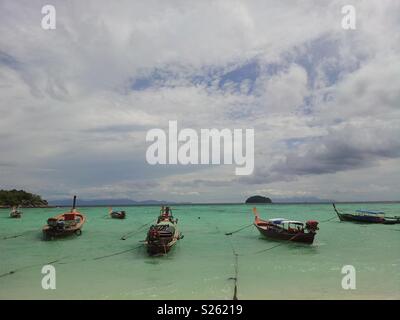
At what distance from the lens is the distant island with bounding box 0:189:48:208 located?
422 ft

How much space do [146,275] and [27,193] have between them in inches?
5640

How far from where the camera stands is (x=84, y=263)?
21406 millimetres

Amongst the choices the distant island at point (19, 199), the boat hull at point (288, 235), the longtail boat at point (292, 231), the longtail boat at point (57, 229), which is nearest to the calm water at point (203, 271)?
the boat hull at point (288, 235)

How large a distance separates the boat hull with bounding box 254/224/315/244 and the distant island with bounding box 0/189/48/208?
124 meters

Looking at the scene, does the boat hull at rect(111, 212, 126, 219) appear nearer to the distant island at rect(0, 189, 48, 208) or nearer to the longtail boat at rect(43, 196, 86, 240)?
the longtail boat at rect(43, 196, 86, 240)

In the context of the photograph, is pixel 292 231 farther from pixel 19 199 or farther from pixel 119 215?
pixel 19 199

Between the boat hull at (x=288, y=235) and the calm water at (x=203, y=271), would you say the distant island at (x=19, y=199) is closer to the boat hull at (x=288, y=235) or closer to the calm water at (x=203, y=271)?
the calm water at (x=203, y=271)

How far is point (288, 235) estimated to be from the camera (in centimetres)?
2789

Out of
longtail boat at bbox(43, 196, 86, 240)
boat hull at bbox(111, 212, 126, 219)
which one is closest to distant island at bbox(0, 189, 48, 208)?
boat hull at bbox(111, 212, 126, 219)
